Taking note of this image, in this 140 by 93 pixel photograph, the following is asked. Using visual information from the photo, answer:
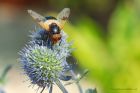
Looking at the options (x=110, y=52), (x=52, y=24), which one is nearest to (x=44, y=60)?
(x=52, y=24)

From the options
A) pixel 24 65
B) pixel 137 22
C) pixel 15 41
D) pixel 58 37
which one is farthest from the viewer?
pixel 15 41

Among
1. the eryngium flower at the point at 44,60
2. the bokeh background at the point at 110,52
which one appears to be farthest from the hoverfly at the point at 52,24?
the bokeh background at the point at 110,52

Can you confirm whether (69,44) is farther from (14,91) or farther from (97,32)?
(14,91)

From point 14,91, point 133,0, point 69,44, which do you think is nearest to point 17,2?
point 14,91

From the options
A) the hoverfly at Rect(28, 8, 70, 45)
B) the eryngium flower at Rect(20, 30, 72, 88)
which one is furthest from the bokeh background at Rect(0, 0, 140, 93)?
the hoverfly at Rect(28, 8, 70, 45)

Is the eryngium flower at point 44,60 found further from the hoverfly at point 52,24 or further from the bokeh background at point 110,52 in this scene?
the bokeh background at point 110,52

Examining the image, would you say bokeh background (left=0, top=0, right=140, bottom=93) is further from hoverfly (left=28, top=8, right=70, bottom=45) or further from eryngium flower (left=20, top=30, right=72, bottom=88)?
hoverfly (left=28, top=8, right=70, bottom=45)
